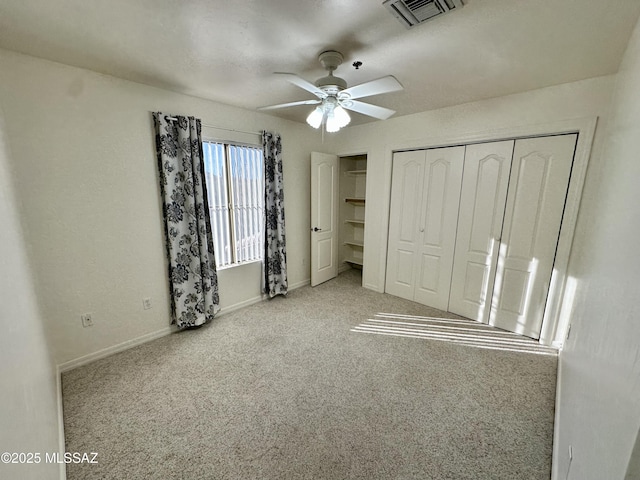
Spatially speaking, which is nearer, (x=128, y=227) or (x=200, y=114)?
(x=128, y=227)

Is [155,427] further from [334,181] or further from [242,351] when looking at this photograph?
[334,181]

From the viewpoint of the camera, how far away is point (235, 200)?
3.06 m

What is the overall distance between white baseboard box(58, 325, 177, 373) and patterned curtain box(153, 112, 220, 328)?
18 cm


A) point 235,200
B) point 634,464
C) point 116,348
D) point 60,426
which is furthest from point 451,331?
point 116,348

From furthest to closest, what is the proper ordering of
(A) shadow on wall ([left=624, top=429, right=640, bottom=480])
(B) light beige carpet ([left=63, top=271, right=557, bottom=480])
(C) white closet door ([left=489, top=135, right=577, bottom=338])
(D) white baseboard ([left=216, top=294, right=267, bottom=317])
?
(D) white baseboard ([left=216, top=294, right=267, bottom=317]) < (C) white closet door ([left=489, top=135, right=577, bottom=338]) < (B) light beige carpet ([left=63, top=271, right=557, bottom=480]) < (A) shadow on wall ([left=624, top=429, right=640, bottom=480])

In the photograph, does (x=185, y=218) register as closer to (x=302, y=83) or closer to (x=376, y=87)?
(x=302, y=83)

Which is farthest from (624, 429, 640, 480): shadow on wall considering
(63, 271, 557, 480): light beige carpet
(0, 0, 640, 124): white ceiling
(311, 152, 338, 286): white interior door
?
(311, 152, 338, 286): white interior door

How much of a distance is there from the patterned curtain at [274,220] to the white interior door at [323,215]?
532 mm

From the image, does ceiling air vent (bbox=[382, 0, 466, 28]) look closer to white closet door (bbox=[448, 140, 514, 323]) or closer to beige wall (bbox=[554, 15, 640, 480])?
beige wall (bbox=[554, 15, 640, 480])

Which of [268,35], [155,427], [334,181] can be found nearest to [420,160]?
[334,181]

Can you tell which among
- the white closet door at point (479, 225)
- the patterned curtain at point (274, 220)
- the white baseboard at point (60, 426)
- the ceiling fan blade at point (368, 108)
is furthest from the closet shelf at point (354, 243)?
the white baseboard at point (60, 426)

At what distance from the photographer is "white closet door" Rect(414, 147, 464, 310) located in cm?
295

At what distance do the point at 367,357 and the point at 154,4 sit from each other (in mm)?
2808

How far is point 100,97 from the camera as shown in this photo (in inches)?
81.1
